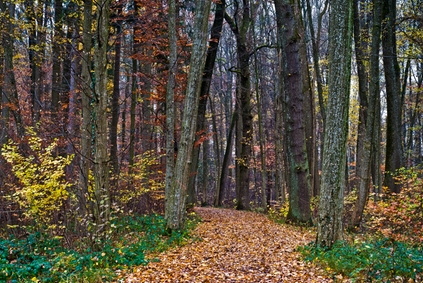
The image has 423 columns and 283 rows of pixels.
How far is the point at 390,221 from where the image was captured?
889cm

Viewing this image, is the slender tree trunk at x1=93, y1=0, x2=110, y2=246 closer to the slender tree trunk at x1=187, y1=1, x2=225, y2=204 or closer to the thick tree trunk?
the thick tree trunk

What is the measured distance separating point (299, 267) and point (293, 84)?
6926 mm

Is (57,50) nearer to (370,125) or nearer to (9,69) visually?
(9,69)

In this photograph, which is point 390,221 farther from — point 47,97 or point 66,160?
point 47,97

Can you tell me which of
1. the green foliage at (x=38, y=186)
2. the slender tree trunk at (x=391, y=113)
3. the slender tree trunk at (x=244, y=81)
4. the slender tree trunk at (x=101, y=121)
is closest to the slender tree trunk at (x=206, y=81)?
the slender tree trunk at (x=244, y=81)

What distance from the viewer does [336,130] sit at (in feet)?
22.5

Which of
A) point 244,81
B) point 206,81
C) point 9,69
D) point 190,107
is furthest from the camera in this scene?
point 244,81

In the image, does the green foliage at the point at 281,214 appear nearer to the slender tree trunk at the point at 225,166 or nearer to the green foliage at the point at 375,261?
the green foliage at the point at 375,261

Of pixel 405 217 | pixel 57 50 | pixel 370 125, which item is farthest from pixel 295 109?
pixel 57 50

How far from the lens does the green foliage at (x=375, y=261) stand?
Result: 431 centimetres

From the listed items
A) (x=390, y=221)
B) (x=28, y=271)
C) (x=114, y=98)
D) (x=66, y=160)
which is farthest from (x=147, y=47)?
(x=390, y=221)

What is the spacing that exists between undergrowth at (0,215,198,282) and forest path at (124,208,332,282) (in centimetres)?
36

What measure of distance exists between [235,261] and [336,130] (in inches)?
126

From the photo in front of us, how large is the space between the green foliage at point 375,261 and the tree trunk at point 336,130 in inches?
24.6
